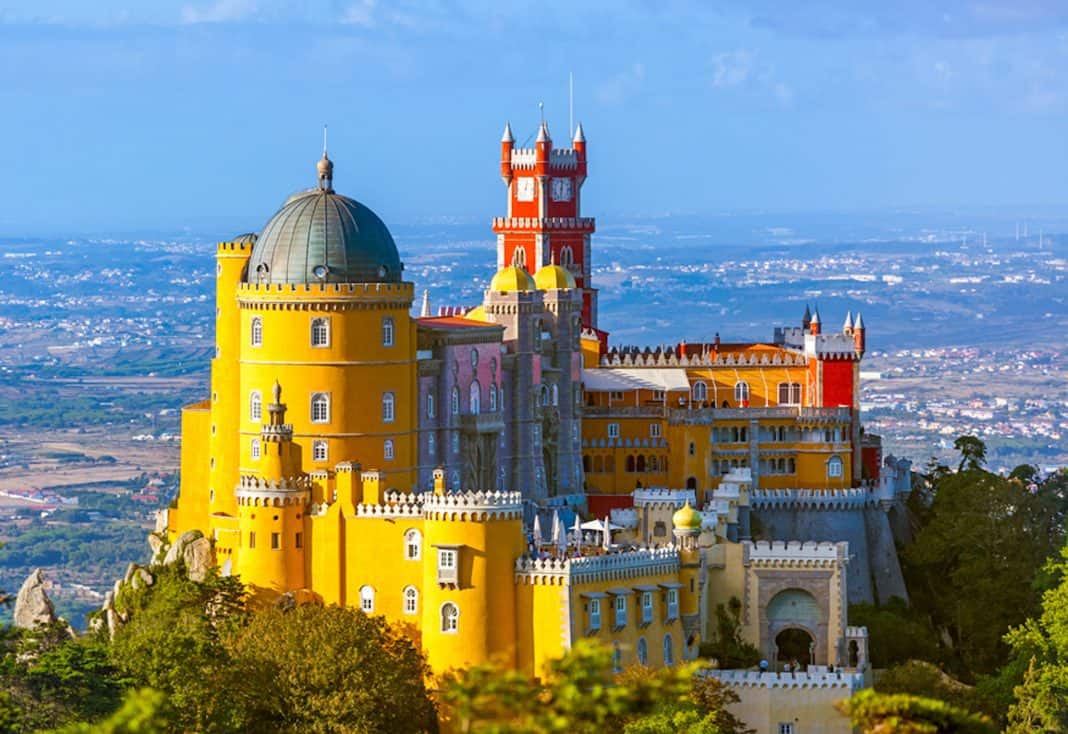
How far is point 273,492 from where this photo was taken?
10150 cm

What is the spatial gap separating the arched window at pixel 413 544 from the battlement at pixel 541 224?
141ft

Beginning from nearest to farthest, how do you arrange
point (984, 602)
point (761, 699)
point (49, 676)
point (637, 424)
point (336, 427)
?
point (49, 676)
point (761, 699)
point (336, 427)
point (984, 602)
point (637, 424)

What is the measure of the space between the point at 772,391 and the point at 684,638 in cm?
2875

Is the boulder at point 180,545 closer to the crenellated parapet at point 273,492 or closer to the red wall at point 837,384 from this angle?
the crenellated parapet at point 273,492

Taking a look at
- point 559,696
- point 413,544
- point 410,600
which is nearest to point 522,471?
point 413,544

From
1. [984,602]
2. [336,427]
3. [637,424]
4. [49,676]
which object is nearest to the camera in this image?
[49,676]

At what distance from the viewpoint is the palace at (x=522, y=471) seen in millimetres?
98750

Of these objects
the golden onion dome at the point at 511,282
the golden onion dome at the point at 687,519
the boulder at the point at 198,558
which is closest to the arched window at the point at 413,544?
the boulder at the point at 198,558

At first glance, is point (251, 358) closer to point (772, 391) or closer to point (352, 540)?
point (352, 540)

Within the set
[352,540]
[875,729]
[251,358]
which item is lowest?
[875,729]

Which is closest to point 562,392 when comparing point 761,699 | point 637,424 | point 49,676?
point 637,424

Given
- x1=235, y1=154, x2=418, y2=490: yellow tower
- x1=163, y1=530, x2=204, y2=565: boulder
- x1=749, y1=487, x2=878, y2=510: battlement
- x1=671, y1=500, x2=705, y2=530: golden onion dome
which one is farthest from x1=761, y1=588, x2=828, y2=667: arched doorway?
x1=163, y1=530, x2=204, y2=565: boulder

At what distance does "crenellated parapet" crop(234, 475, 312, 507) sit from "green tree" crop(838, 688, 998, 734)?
39.4 meters

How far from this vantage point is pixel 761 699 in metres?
100
